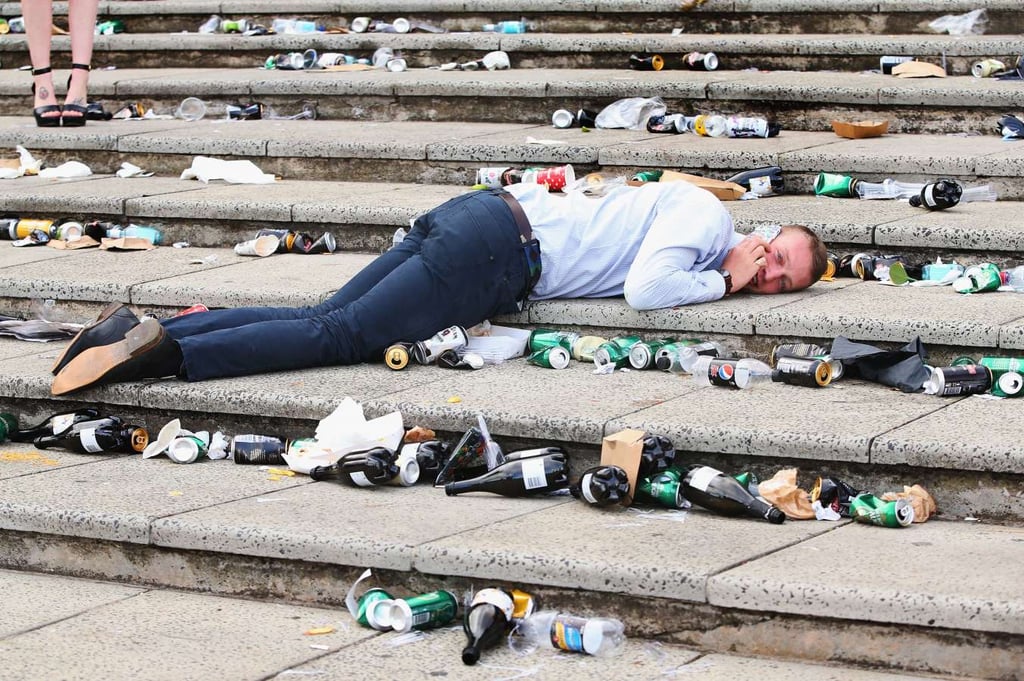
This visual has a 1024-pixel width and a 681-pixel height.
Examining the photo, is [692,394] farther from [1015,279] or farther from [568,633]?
[1015,279]

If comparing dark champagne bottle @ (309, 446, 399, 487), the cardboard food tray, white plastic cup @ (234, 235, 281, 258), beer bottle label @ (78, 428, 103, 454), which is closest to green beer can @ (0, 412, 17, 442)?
beer bottle label @ (78, 428, 103, 454)

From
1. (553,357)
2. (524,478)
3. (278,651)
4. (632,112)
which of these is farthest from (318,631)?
(632,112)

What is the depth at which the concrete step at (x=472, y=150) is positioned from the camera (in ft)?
20.6

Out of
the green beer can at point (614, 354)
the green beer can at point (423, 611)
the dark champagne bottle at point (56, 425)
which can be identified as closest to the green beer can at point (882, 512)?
the green beer can at point (423, 611)

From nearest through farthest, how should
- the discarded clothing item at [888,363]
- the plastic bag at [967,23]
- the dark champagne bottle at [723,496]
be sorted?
the dark champagne bottle at [723,496]
the discarded clothing item at [888,363]
the plastic bag at [967,23]

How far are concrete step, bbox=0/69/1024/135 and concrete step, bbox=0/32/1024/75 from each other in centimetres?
16

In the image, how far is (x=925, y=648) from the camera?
340cm

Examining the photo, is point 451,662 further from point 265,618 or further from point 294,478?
point 294,478

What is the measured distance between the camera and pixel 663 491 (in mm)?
4105

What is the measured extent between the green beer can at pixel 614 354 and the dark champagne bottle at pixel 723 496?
102 centimetres

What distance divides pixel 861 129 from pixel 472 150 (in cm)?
185

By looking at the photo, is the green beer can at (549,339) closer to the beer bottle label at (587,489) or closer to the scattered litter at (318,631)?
the beer bottle label at (587,489)

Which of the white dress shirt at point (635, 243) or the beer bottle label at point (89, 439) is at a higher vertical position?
the white dress shirt at point (635, 243)

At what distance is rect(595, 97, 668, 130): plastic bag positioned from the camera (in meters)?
7.36
